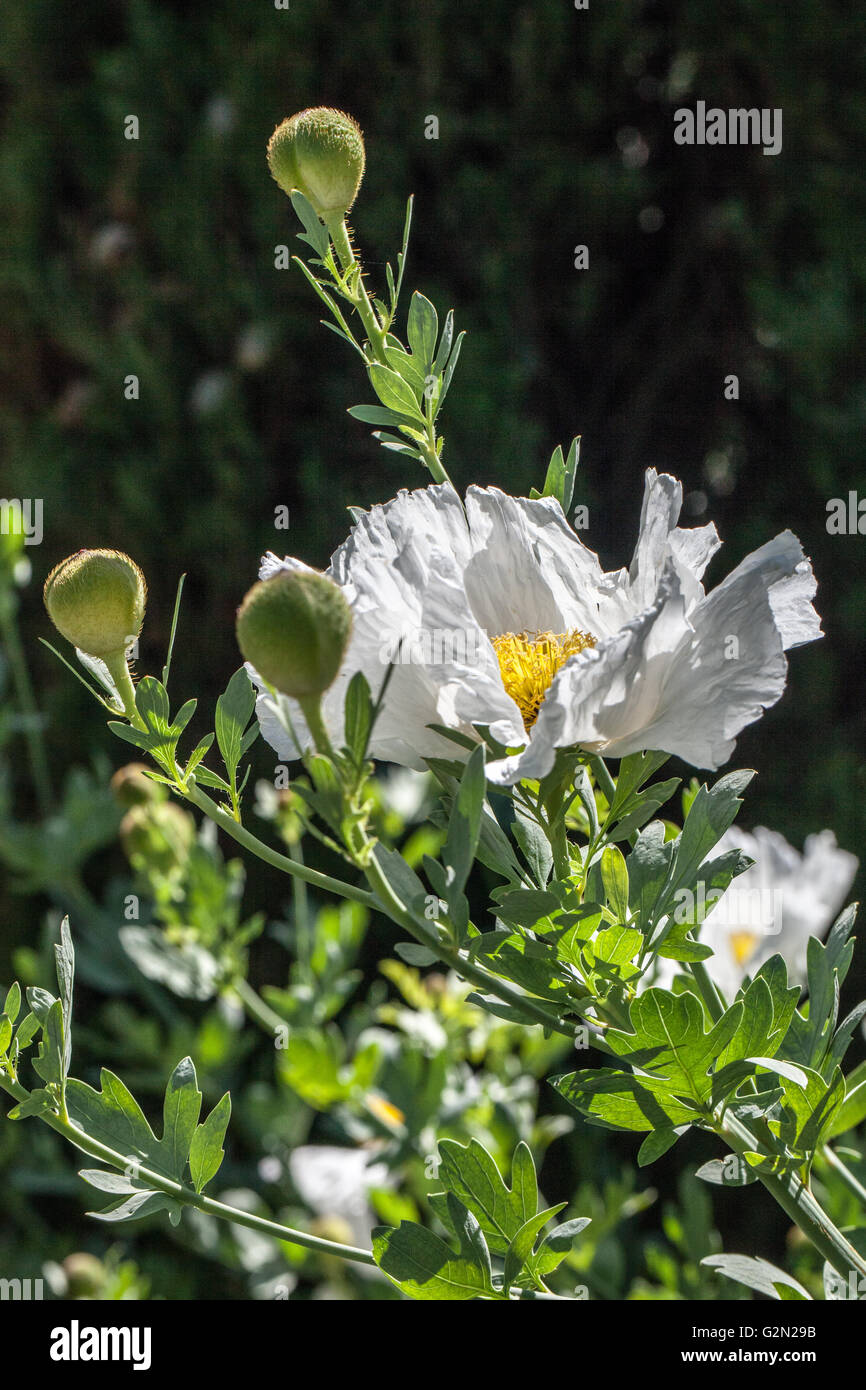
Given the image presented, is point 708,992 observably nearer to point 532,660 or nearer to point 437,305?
point 532,660

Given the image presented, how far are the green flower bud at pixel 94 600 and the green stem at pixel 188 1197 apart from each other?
0.44ft

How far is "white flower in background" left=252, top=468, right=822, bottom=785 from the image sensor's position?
1.06 ft

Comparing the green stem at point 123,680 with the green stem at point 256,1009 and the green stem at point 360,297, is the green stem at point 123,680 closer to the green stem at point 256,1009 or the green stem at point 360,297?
the green stem at point 360,297

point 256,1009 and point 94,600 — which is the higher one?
point 94,600

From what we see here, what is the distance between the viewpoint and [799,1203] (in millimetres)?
357

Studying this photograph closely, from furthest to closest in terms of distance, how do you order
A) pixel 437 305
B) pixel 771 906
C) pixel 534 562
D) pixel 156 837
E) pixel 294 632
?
pixel 437 305 → pixel 156 837 → pixel 771 906 → pixel 534 562 → pixel 294 632

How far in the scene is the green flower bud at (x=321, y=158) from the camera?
1.31 ft

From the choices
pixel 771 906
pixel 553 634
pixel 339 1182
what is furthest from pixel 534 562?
pixel 339 1182

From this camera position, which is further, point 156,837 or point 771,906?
point 156,837

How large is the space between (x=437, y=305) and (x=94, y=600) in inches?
48.6

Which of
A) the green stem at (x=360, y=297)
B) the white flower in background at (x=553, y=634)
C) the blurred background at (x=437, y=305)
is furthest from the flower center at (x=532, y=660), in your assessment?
the blurred background at (x=437, y=305)

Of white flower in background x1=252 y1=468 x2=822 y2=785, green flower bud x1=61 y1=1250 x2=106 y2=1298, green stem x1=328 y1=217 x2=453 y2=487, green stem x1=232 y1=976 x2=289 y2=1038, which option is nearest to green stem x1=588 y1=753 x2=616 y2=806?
white flower in background x1=252 y1=468 x2=822 y2=785

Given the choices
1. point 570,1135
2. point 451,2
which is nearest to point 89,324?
point 451,2
